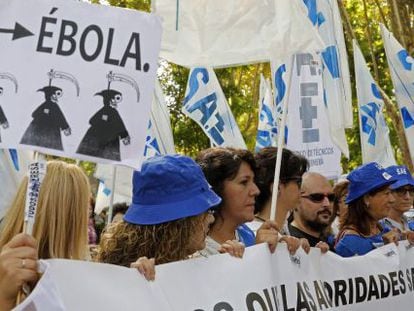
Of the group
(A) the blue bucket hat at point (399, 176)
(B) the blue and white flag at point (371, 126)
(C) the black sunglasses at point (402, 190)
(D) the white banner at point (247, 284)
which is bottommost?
(D) the white banner at point (247, 284)

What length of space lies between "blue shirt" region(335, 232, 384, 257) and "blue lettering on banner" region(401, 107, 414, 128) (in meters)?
2.49

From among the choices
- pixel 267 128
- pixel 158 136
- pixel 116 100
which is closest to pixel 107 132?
pixel 116 100

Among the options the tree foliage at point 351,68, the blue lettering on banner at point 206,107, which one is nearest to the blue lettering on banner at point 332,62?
the blue lettering on banner at point 206,107

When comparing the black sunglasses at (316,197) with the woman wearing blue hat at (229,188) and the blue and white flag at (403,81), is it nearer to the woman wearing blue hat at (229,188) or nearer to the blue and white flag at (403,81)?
the woman wearing blue hat at (229,188)

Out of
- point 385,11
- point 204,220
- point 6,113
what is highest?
point 385,11

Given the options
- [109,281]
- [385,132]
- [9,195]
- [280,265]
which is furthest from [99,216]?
[109,281]

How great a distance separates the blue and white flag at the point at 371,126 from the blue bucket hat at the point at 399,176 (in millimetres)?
2987

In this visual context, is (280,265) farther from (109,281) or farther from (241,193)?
(109,281)

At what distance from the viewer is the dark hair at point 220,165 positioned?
4.42 m

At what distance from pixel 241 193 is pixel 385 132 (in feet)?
18.2

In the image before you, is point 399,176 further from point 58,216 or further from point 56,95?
point 56,95

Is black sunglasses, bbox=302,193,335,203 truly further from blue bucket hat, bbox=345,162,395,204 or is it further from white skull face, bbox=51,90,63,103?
white skull face, bbox=51,90,63,103

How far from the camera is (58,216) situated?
3.26 meters

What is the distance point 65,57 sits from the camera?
3.11m
